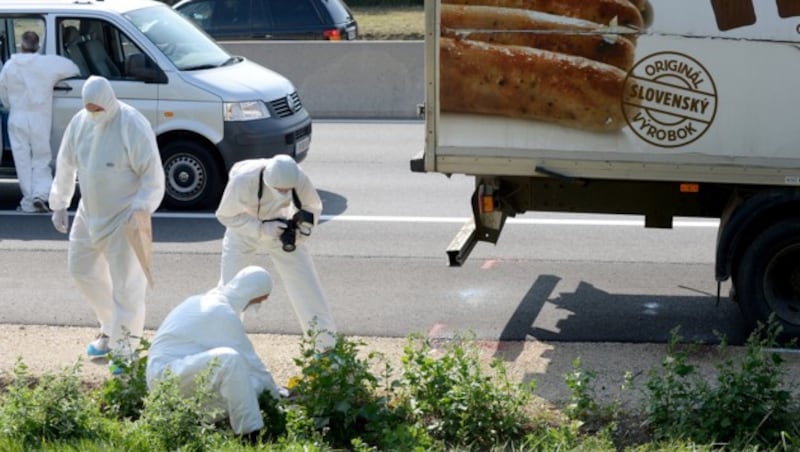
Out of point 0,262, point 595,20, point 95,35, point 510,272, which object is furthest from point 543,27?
point 95,35

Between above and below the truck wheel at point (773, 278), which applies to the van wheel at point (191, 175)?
below

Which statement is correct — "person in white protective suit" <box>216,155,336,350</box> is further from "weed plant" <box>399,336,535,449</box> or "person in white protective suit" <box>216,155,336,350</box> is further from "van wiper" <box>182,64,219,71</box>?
"van wiper" <box>182,64,219,71</box>

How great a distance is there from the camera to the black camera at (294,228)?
8.06 metres

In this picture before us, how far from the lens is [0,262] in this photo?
11.8 meters

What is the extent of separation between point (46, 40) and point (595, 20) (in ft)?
23.6

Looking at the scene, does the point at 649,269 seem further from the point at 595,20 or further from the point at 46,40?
the point at 46,40

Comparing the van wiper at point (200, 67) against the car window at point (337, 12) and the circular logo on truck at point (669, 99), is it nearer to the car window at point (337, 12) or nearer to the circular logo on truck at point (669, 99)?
the circular logo on truck at point (669, 99)

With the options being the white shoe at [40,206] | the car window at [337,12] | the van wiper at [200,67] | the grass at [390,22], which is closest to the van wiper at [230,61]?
the van wiper at [200,67]

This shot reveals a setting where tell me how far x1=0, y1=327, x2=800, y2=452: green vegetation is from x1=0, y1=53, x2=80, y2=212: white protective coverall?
21.5 feet

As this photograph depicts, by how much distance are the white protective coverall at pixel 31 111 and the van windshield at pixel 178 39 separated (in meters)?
0.87

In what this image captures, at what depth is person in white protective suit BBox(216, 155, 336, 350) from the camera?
8.04m

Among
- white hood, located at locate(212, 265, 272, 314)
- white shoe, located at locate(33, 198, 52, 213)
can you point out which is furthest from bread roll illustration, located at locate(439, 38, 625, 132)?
white shoe, located at locate(33, 198, 52, 213)

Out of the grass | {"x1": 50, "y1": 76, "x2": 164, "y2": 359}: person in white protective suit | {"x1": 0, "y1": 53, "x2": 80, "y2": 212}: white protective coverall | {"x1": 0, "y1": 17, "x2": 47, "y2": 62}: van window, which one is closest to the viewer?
{"x1": 50, "y1": 76, "x2": 164, "y2": 359}: person in white protective suit

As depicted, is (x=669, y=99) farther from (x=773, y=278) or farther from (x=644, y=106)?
(x=773, y=278)
